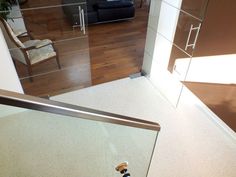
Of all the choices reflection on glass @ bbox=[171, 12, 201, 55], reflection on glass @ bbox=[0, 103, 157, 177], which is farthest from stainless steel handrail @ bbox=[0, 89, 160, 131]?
reflection on glass @ bbox=[171, 12, 201, 55]

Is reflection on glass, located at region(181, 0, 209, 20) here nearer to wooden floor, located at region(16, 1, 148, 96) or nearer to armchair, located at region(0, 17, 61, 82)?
wooden floor, located at region(16, 1, 148, 96)

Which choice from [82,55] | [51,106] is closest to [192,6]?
[82,55]

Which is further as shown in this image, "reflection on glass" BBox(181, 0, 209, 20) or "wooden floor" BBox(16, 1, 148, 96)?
"wooden floor" BBox(16, 1, 148, 96)

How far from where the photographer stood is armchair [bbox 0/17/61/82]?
234 centimetres

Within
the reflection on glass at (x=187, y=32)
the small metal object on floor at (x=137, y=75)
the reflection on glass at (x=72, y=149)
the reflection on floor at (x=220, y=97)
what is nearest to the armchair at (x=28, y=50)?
the reflection on glass at (x=72, y=149)

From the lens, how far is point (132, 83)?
297cm

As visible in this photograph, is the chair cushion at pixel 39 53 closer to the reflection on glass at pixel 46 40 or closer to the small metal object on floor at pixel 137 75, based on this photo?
the reflection on glass at pixel 46 40

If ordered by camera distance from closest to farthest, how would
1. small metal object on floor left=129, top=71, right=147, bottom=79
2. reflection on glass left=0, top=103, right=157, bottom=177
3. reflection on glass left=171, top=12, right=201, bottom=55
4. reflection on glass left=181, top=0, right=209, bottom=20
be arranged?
1. reflection on glass left=0, top=103, right=157, bottom=177
2. reflection on glass left=181, top=0, right=209, bottom=20
3. reflection on glass left=171, top=12, right=201, bottom=55
4. small metal object on floor left=129, top=71, right=147, bottom=79

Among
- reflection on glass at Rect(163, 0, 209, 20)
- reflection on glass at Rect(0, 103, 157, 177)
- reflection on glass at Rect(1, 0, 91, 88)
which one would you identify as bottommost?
reflection on glass at Rect(0, 103, 157, 177)

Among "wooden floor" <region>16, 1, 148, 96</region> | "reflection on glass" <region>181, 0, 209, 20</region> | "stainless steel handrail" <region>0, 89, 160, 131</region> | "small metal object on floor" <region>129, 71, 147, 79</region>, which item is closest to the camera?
"stainless steel handrail" <region>0, 89, 160, 131</region>

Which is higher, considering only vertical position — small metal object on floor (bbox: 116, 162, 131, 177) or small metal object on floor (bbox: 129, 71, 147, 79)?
small metal object on floor (bbox: 116, 162, 131, 177)

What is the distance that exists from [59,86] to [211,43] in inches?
82.8

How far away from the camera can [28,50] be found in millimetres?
2551

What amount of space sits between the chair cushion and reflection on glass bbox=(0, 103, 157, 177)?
2.86 ft
